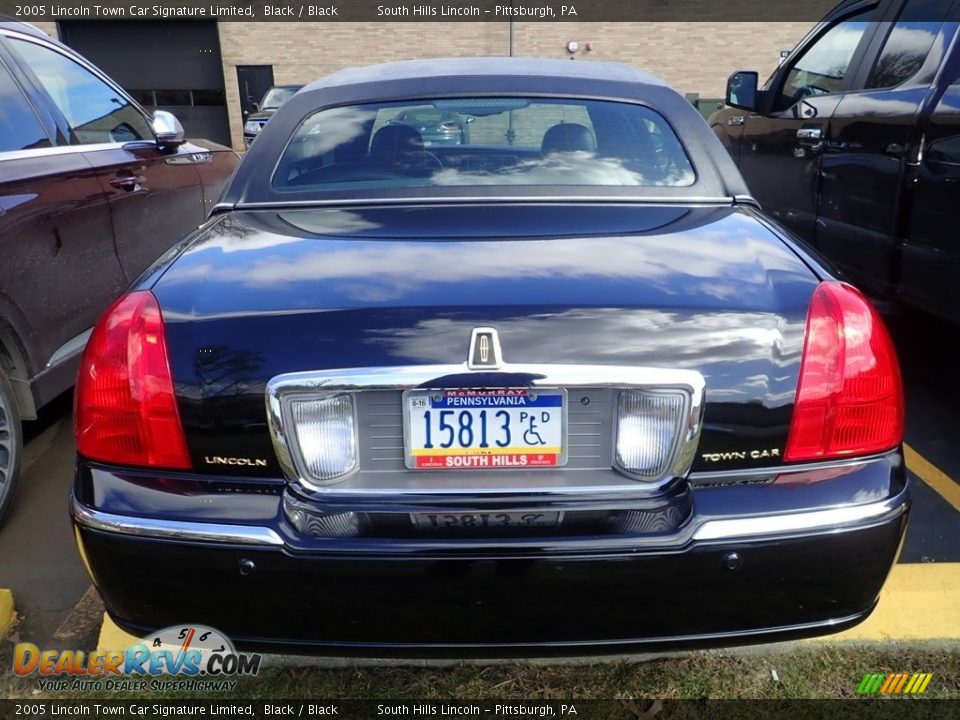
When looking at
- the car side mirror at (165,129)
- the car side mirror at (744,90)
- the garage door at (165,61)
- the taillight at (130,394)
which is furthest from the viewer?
the garage door at (165,61)

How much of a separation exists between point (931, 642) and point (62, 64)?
4407 millimetres

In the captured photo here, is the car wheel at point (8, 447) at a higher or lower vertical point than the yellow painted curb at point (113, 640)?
higher

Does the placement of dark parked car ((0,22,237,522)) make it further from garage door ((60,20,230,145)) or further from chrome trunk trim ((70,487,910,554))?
garage door ((60,20,230,145))

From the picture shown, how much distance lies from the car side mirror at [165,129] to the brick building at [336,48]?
19.7 metres

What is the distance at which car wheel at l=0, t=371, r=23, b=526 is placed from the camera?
2877mm

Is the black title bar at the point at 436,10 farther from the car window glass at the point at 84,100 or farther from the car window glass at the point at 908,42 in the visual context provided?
the car window glass at the point at 908,42

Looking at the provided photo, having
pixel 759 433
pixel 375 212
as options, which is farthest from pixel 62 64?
pixel 759 433

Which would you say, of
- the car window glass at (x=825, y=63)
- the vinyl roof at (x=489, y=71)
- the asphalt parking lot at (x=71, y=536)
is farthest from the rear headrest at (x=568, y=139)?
the car window glass at (x=825, y=63)

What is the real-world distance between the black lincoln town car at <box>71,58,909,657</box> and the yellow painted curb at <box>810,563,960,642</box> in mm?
710

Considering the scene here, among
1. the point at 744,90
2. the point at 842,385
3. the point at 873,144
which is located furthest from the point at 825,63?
the point at 842,385

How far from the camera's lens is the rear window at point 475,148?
2504 millimetres

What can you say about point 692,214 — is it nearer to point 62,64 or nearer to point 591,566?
point 591,566

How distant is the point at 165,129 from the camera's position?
13.9 feet

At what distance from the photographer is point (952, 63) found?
3.42 metres
